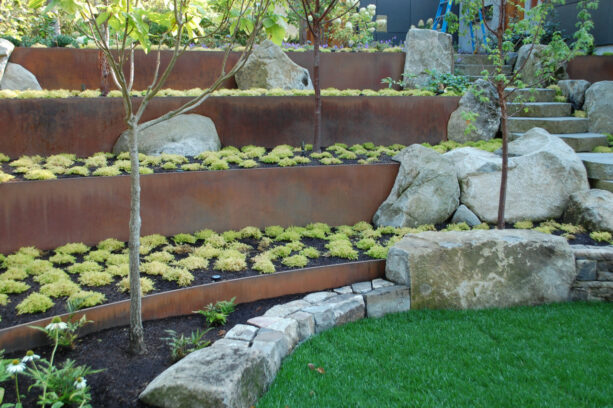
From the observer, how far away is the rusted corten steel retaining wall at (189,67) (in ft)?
27.7

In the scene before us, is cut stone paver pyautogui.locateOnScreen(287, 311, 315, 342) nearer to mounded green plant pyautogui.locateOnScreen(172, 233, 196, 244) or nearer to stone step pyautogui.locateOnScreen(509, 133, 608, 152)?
mounded green plant pyautogui.locateOnScreen(172, 233, 196, 244)

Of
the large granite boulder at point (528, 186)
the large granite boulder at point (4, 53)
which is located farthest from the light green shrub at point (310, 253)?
the large granite boulder at point (4, 53)

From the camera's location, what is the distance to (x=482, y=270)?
492 cm

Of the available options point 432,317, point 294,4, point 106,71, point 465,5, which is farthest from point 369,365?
point 294,4

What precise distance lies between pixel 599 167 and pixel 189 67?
6.92 metres

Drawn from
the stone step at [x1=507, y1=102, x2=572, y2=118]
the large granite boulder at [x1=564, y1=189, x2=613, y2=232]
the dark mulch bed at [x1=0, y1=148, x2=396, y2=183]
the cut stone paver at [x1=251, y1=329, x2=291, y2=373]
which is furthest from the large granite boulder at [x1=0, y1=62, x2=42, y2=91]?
the stone step at [x1=507, y1=102, x2=572, y2=118]

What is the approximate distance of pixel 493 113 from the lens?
844 cm

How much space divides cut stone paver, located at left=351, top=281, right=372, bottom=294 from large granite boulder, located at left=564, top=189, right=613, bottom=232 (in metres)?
3.08

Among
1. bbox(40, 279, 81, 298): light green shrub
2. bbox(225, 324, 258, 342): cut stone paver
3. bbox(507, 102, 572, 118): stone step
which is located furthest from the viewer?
bbox(507, 102, 572, 118): stone step

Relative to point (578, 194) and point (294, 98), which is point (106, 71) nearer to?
point (294, 98)

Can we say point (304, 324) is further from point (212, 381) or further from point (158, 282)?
point (158, 282)

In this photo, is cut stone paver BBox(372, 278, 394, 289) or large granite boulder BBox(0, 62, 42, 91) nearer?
cut stone paver BBox(372, 278, 394, 289)

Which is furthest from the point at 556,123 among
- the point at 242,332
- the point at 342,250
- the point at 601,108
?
the point at 242,332

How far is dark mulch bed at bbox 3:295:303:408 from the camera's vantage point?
3188 mm
